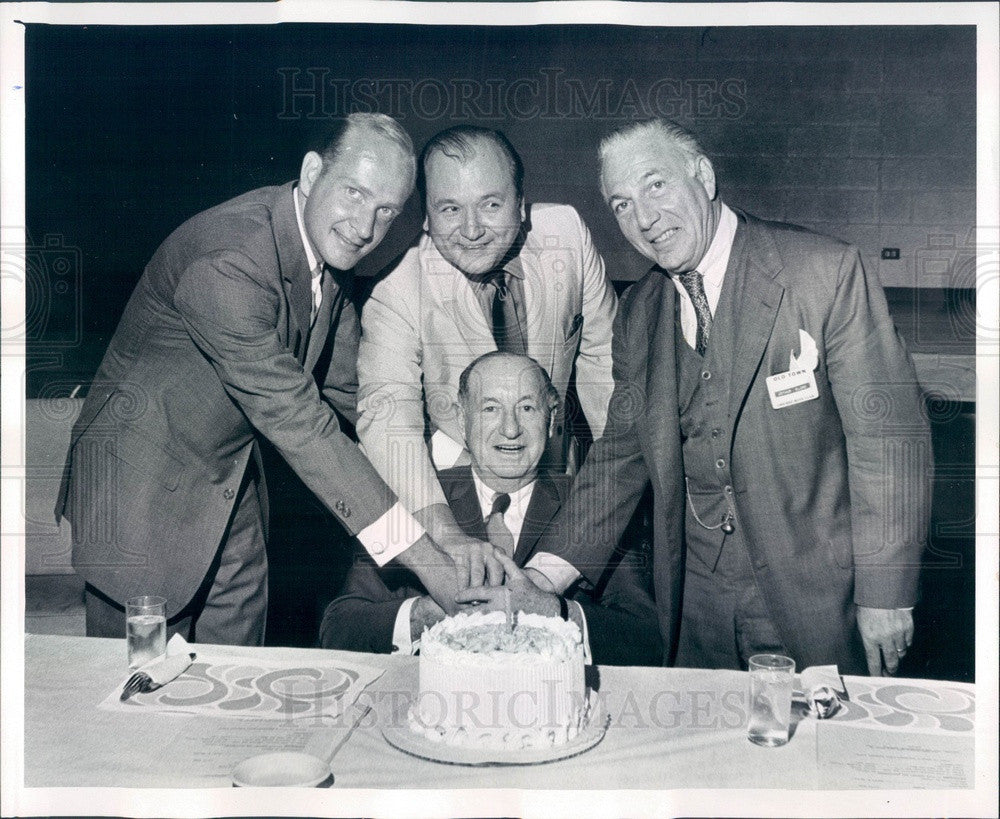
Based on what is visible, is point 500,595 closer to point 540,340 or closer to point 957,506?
point 540,340

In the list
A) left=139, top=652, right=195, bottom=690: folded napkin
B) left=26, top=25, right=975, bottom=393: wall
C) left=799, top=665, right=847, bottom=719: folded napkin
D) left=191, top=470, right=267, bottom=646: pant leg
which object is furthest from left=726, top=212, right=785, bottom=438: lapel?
left=139, top=652, right=195, bottom=690: folded napkin

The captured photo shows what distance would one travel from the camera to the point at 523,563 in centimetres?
282

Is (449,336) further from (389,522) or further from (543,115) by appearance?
(543,115)

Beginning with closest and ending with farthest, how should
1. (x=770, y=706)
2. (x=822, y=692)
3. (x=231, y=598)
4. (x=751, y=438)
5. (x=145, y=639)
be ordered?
(x=770, y=706)
(x=822, y=692)
(x=145, y=639)
(x=751, y=438)
(x=231, y=598)

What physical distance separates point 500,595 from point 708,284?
99 centimetres

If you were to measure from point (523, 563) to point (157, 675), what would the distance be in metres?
0.98

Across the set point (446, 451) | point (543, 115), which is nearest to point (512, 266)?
point (543, 115)

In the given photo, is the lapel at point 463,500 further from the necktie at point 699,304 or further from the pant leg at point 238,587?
the necktie at point 699,304

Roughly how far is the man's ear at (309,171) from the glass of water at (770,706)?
1678 mm

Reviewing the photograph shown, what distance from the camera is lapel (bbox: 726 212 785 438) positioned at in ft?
8.98

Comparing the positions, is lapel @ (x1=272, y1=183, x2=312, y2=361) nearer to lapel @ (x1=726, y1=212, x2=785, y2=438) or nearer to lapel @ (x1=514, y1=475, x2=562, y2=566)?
lapel @ (x1=514, y1=475, x2=562, y2=566)

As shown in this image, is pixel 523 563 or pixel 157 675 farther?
pixel 523 563

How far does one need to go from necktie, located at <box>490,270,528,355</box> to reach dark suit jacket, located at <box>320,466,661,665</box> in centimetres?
37

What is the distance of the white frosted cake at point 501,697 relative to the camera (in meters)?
2.15
